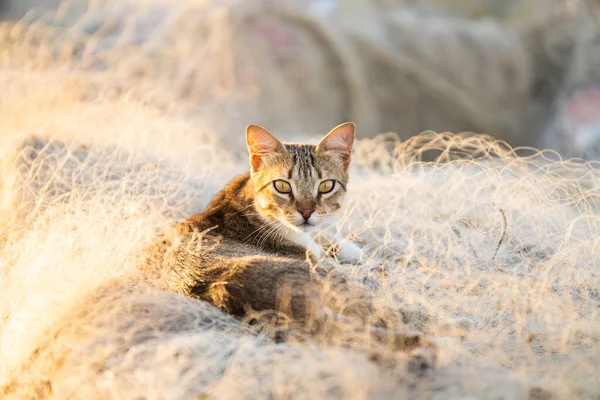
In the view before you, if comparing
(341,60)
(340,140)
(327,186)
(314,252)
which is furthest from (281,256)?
(341,60)

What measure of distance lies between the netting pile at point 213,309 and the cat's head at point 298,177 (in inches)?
4.7

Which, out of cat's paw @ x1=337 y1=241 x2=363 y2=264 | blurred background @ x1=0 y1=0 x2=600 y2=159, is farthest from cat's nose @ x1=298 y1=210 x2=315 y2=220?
blurred background @ x1=0 y1=0 x2=600 y2=159

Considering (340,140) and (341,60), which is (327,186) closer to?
(340,140)

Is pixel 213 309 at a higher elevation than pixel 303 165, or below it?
below

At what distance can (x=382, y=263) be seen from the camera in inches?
53.4

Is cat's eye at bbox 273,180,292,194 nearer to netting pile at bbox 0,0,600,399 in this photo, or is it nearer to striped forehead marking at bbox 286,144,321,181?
striped forehead marking at bbox 286,144,321,181

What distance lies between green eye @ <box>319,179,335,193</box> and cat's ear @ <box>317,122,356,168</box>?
3.6 inches

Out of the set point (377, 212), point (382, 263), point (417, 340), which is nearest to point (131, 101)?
point (377, 212)

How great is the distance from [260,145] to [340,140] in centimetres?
21

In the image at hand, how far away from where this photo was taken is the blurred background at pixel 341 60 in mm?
2900

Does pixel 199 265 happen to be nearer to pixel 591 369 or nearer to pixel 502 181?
pixel 591 369

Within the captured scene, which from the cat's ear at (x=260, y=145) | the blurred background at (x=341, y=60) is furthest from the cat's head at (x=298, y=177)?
the blurred background at (x=341, y=60)

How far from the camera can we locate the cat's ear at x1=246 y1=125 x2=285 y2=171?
144 cm

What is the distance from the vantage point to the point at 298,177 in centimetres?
143
